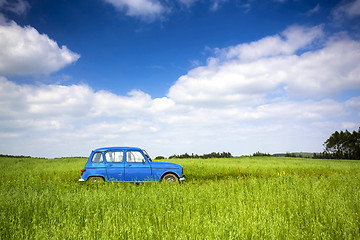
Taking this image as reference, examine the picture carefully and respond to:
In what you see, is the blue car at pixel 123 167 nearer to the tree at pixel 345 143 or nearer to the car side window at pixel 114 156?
the car side window at pixel 114 156

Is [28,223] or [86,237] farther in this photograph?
→ [28,223]

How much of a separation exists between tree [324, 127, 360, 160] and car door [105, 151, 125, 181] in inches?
2130

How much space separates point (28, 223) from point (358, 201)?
8165mm

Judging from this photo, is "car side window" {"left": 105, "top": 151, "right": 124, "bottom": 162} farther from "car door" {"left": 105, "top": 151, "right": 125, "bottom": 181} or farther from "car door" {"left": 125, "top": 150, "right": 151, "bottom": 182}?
"car door" {"left": 125, "top": 150, "right": 151, "bottom": 182}

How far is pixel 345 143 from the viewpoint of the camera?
57.8 meters

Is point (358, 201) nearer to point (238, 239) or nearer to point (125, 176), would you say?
point (238, 239)

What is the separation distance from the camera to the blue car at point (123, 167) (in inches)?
364

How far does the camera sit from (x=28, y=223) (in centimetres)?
450

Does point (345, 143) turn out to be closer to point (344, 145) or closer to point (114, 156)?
point (344, 145)

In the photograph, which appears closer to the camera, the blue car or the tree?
the blue car

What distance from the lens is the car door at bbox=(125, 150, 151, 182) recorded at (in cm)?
934

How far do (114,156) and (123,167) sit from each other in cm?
66

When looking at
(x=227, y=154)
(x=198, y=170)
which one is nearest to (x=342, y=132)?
(x=227, y=154)

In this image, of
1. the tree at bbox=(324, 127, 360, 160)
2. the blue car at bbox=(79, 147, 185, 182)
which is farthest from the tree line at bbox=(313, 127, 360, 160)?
the blue car at bbox=(79, 147, 185, 182)
